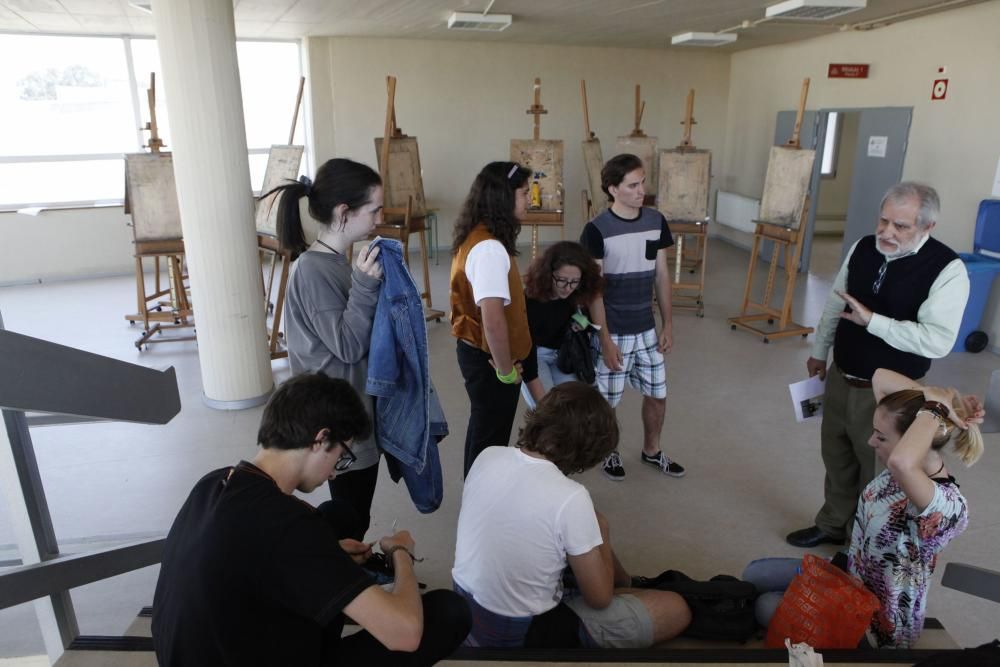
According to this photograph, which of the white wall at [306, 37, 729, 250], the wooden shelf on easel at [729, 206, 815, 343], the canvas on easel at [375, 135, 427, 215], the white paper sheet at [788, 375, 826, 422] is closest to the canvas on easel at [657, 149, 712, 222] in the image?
the wooden shelf on easel at [729, 206, 815, 343]

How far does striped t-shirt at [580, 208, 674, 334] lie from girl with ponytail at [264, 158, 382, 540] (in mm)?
1308

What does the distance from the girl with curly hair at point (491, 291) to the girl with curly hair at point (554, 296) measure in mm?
168

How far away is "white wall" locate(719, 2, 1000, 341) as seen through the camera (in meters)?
5.38

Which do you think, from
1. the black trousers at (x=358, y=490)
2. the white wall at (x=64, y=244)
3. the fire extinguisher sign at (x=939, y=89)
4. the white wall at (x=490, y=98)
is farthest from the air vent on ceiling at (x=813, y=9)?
the white wall at (x=64, y=244)

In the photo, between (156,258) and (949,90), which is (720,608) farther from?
(949,90)

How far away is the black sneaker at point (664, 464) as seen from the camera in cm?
342

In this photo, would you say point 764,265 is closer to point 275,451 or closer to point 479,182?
point 479,182

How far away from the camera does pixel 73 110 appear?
7.91 meters

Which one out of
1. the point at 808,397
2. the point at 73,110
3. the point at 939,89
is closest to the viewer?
the point at 808,397

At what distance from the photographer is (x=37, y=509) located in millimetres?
1531

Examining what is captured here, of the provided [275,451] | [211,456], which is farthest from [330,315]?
[211,456]

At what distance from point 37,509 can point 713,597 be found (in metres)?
1.81

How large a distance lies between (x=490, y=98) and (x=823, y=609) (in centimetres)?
812

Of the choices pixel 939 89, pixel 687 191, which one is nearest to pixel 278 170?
pixel 687 191
